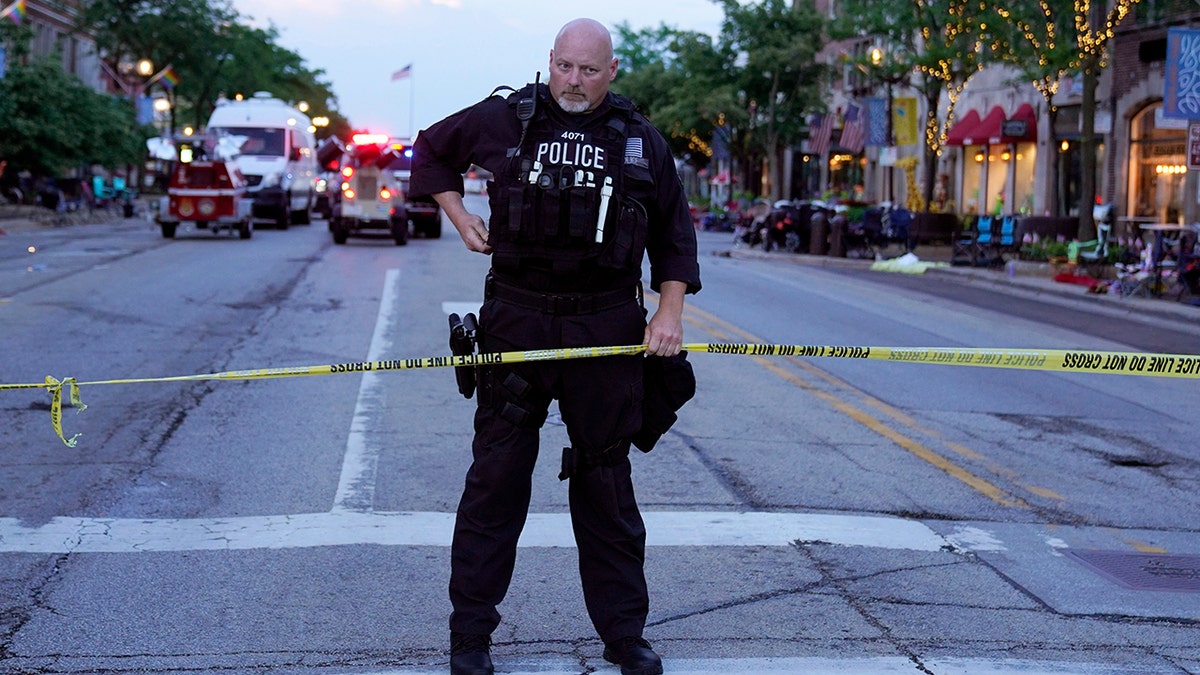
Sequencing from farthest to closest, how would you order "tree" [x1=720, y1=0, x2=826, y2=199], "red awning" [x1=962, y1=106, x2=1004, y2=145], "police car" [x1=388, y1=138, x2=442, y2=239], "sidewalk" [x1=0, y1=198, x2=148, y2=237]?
"tree" [x1=720, y1=0, x2=826, y2=199] < "red awning" [x1=962, y1=106, x2=1004, y2=145] < "sidewalk" [x1=0, y1=198, x2=148, y2=237] < "police car" [x1=388, y1=138, x2=442, y2=239]

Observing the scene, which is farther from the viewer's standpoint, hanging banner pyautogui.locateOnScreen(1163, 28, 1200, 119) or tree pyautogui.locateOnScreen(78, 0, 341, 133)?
tree pyautogui.locateOnScreen(78, 0, 341, 133)

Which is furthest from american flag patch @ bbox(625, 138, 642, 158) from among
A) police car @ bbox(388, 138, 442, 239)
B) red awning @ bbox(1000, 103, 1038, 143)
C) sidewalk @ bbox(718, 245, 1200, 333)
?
red awning @ bbox(1000, 103, 1038, 143)

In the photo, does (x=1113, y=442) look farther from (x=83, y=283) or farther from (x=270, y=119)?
(x=270, y=119)

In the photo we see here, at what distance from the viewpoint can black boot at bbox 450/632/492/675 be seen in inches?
169

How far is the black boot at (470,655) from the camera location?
4281 millimetres

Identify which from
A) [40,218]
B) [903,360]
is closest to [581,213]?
[903,360]

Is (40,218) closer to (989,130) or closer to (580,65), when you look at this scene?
(989,130)

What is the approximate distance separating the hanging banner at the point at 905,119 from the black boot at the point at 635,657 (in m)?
39.0

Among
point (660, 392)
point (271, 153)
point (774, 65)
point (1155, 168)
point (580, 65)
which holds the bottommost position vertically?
point (660, 392)

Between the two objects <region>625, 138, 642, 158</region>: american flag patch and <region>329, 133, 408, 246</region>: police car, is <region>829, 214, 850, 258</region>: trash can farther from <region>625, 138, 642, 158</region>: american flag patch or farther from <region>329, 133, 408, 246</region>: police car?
<region>625, 138, 642, 158</region>: american flag patch

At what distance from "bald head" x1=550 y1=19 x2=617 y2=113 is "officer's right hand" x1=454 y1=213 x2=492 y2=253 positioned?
443 millimetres

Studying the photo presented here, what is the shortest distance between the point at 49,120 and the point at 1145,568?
141 feet

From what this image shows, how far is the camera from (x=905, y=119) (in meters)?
42.1

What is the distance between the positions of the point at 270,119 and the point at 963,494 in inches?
1297
